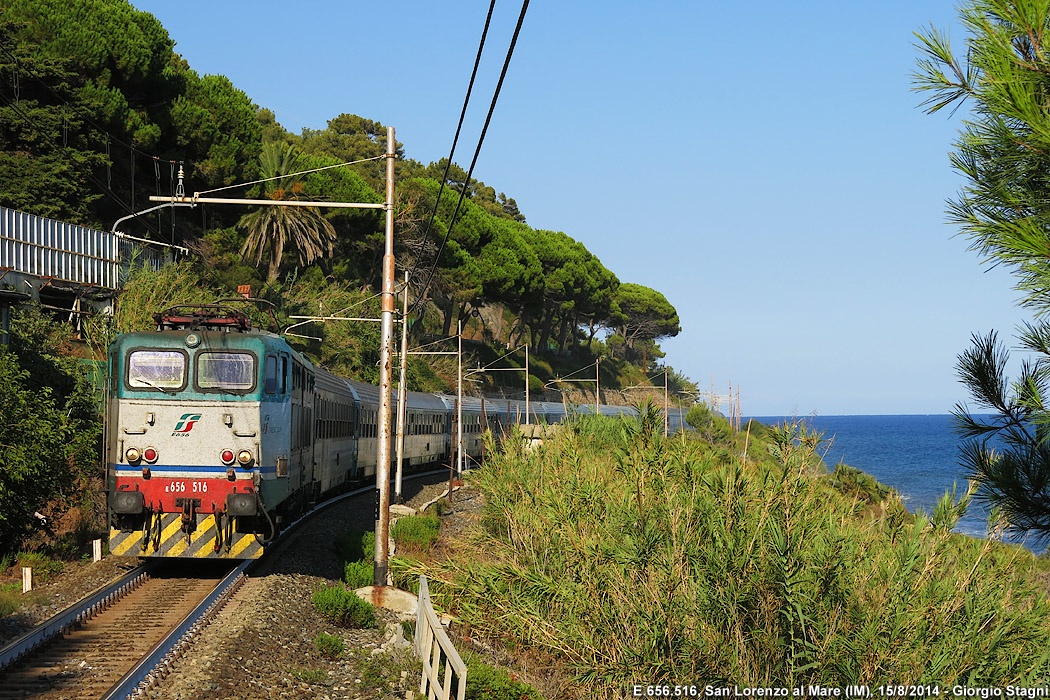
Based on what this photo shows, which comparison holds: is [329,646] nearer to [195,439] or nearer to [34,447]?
[195,439]

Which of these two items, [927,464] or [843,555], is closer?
[843,555]

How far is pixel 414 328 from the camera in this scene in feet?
219

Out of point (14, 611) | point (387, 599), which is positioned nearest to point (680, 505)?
point (387, 599)

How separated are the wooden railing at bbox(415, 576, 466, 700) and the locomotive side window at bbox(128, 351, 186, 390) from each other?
570 cm

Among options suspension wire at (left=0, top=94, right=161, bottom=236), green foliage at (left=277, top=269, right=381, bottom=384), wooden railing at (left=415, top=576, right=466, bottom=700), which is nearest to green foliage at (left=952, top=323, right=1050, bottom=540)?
wooden railing at (left=415, top=576, right=466, bottom=700)

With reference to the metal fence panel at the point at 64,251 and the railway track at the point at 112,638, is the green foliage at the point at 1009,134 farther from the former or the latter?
the metal fence panel at the point at 64,251

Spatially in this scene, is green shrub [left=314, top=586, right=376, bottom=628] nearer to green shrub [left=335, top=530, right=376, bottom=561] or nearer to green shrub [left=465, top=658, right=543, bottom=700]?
green shrub [left=465, top=658, right=543, bottom=700]

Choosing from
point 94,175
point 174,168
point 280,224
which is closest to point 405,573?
point 94,175

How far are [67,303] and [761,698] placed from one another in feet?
93.2

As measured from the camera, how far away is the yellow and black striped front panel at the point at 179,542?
14242 millimetres

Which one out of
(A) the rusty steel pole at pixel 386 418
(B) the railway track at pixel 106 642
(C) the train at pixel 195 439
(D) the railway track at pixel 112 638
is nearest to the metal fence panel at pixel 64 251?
(C) the train at pixel 195 439

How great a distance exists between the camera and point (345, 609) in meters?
13.6

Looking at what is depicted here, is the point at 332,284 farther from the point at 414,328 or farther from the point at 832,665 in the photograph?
the point at 832,665

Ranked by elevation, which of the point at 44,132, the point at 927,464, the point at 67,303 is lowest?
the point at 927,464
